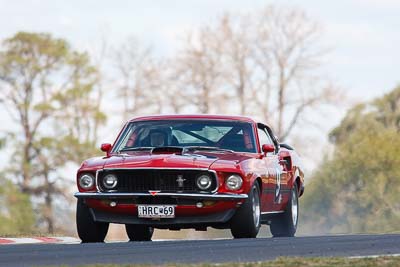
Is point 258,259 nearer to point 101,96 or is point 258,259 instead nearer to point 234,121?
point 234,121

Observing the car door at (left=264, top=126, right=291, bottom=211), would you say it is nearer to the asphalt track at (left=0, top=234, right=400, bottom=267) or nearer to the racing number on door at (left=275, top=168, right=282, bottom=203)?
the racing number on door at (left=275, top=168, right=282, bottom=203)

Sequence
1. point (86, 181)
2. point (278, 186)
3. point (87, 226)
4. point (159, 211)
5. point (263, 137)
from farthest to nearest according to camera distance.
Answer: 1. point (263, 137)
2. point (278, 186)
3. point (87, 226)
4. point (86, 181)
5. point (159, 211)

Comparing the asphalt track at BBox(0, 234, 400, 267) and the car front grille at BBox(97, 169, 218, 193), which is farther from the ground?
the car front grille at BBox(97, 169, 218, 193)

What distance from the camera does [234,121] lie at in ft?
57.1

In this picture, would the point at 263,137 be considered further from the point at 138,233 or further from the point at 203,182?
the point at 203,182

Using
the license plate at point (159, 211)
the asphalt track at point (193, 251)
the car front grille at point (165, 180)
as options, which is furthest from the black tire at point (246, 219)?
the asphalt track at point (193, 251)

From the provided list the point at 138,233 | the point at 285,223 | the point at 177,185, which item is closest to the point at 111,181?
the point at 177,185

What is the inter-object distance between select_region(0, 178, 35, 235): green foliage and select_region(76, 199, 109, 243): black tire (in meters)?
39.2

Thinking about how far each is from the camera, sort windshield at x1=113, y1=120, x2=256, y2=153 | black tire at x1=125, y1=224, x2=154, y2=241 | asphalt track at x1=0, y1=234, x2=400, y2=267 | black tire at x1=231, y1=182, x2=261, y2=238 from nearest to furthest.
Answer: asphalt track at x1=0, y1=234, x2=400, y2=267 → black tire at x1=231, y1=182, x2=261, y2=238 → windshield at x1=113, y1=120, x2=256, y2=153 → black tire at x1=125, y1=224, x2=154, y2=241

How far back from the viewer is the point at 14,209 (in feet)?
184

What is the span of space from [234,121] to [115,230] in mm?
38898

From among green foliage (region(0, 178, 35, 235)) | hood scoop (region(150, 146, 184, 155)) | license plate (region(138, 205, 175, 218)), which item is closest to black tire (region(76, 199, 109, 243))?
license plate (region(138, 205, 175, 218))

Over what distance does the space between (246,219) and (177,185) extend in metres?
0.92

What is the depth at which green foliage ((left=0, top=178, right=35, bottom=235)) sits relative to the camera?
5547 cm
